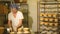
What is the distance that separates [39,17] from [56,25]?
220 mm

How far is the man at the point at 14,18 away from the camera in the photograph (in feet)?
4.74

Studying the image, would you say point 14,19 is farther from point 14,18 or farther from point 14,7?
point 14,7

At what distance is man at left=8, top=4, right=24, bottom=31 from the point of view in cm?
144

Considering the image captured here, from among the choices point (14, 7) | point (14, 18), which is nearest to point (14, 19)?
point (14, 18)

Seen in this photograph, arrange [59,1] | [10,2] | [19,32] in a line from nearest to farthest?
[19,32] → [10,2] → [59,1]

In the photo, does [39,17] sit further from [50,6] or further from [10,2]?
[10,2]

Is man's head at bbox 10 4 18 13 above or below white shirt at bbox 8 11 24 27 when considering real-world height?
above

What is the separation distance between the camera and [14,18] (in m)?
1.45

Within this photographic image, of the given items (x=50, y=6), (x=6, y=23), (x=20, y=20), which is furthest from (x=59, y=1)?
(x=6, y=23)

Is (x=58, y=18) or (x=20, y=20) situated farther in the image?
(x=58, y=18)

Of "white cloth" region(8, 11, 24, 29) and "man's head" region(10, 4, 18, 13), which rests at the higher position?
"man's head" region(10, 4, 18, 13)

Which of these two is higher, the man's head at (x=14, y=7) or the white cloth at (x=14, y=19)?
the man's head at (x=14, y=7)

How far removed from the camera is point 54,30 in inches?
71.1

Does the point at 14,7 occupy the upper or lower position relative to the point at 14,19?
upper
